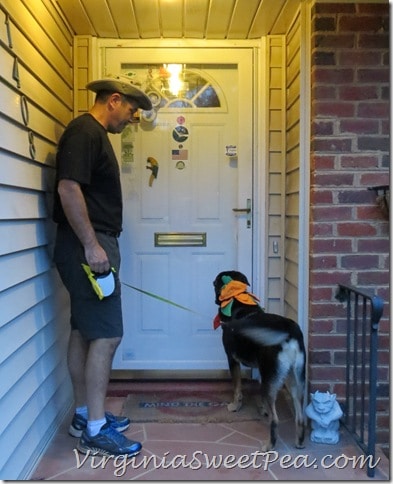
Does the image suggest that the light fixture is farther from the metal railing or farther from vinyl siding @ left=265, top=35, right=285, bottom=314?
the metal railing

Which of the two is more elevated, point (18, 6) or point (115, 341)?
point (18, 6)

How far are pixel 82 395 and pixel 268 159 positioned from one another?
1.79 m

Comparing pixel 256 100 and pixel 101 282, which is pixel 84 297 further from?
pixel 256 100

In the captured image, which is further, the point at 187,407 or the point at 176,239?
the point at 176,239

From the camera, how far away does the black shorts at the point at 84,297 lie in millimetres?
2297

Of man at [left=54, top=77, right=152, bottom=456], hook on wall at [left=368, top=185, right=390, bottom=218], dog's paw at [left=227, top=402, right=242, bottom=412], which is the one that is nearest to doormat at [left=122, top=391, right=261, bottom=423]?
dog's paw at [left=227, top=402, right=242, bottom=412]

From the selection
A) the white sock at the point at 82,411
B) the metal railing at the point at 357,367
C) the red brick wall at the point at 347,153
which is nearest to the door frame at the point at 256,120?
the red brick wall at the point at 347,153

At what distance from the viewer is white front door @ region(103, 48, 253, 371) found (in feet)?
10.7

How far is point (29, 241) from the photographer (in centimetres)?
220

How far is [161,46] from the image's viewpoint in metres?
3.20

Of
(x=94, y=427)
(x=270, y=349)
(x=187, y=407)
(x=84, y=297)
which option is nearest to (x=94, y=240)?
(x=84, y=297)

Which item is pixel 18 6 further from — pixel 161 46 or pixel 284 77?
pixel 284 77

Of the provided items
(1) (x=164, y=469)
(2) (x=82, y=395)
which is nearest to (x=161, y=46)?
(2) (x=82, y=395)

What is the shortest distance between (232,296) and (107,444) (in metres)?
0.95
